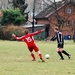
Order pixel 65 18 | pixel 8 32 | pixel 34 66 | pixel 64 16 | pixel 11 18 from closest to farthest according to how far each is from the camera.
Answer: pixel 34 66 < pixel 8 32 < pixel 11 18 < pixel 64 16 < pixel 65 18

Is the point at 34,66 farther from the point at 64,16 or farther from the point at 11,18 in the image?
the point at 64,16

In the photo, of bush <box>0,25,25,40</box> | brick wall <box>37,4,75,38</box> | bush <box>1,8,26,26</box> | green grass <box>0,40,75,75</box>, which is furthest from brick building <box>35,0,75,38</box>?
green grass <box>0,40,75,75</box>

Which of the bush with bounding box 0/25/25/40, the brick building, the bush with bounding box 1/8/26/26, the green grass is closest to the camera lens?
the green grass

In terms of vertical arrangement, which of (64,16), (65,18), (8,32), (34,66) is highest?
(34,66)

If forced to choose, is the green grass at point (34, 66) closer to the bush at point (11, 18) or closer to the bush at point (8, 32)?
the bush at point (8, 32)

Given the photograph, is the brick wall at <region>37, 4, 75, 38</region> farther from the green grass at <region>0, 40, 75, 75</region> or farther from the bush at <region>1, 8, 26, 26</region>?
the green grass at <region>0, 40, 75, 75</region>

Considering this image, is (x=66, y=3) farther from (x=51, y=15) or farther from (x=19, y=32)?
(x=19, y=32)

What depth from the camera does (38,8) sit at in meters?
133

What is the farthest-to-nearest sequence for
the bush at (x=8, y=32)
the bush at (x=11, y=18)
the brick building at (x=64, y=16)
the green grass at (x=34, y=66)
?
1. the brick building at (x=64, y=16)
2. the bush at (x=11, y=18)
3. the bush at (x=8, y=32)
4. the green grass at (x=34, y=66)

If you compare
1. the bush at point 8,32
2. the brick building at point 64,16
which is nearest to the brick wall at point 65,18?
the brick building at point 64,16

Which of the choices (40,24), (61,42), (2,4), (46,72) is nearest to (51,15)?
(40,24)

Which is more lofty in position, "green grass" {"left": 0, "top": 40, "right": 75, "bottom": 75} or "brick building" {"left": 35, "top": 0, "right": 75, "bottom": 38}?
"green grass" {"left": 0, "top": 40, "right": 75, "bottom": 75}

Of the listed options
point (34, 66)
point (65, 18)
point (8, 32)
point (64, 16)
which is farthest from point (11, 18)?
point (34, 66)

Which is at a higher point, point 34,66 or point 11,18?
point 34,66
